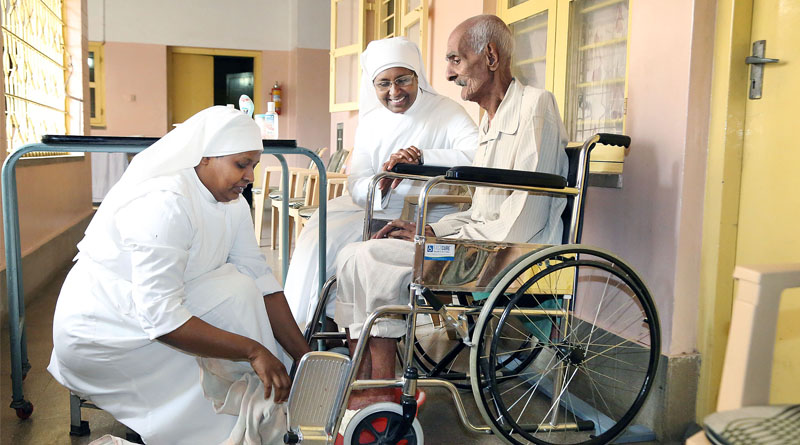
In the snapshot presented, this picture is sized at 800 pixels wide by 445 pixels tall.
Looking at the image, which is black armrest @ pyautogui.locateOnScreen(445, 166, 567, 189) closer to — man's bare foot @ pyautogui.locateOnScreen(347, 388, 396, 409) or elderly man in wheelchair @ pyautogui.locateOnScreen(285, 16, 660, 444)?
elderly man in wheelchair @ pyautogui.locateOnScreen(285, 16, 660, 444)

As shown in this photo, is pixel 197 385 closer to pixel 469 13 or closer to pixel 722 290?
pixel 722 290

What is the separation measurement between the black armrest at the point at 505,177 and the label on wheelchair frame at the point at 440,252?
18cm

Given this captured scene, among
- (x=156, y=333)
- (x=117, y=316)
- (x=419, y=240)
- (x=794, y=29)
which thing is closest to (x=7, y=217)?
(x=117, y=316)

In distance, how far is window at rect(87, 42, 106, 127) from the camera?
9844mm

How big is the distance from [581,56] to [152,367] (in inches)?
73.6

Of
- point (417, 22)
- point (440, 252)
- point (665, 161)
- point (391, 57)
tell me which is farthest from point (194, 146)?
point (417, 22)

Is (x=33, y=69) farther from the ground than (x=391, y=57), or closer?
farther from the ground

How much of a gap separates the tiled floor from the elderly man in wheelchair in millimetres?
110

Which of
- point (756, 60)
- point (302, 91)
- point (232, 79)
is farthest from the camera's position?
point (232, 79)

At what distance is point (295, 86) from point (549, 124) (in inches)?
351

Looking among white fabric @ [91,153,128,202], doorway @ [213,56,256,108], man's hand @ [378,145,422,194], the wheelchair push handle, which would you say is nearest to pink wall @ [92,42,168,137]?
doorway @ [213,56,256,108]

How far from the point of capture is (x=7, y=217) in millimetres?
1963

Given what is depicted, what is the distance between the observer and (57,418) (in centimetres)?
201

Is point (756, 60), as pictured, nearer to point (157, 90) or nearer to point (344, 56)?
point (344, 56)
